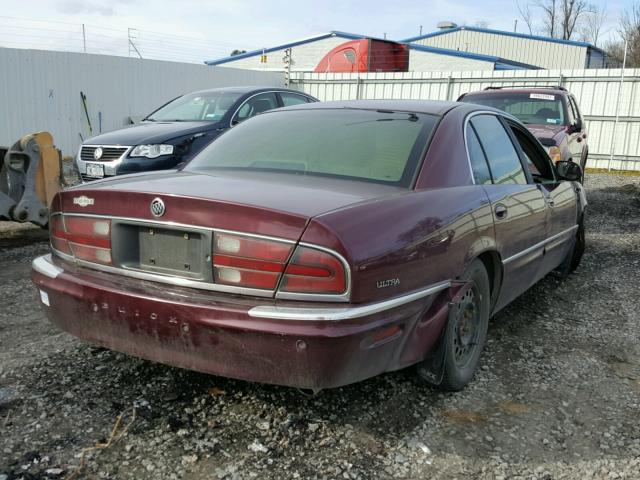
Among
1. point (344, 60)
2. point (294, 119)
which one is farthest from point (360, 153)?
point (344, 60)

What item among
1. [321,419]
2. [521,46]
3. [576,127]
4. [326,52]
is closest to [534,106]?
[576,127]

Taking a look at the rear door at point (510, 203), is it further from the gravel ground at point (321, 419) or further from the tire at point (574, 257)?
the tire at point (574, 257)

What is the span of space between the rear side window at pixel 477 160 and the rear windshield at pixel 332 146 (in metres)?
0.30

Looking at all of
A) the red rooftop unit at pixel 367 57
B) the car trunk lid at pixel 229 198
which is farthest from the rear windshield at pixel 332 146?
the red rooftop unit at pixel 367 57

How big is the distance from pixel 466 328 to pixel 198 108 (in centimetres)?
589

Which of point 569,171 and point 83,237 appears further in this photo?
point 569,171

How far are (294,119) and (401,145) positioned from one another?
80cm

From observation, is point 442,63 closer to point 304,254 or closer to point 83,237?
point 83,237

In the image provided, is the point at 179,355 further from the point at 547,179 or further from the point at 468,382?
the point at 547,179

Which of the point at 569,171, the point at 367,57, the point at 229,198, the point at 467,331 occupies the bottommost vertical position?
the point at 467,331

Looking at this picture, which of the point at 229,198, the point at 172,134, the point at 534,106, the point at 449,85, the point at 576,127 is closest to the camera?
the point at 229,198

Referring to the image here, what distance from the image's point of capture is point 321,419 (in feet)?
9.09

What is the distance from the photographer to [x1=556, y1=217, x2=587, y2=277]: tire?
207 inches

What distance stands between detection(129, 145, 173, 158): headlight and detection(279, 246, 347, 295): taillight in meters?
4.91
